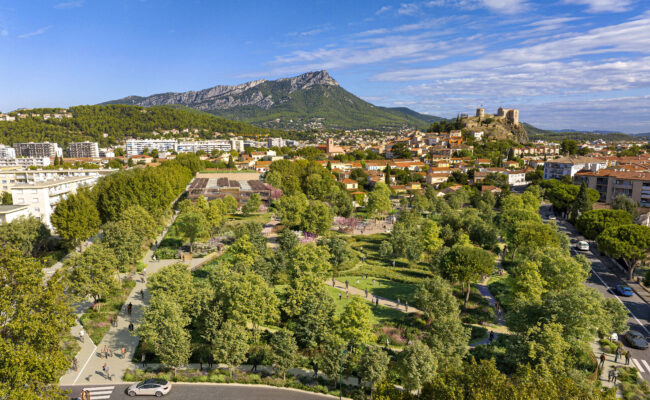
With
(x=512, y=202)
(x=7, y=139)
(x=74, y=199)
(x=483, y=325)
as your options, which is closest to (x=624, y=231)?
(x=512, y=202)

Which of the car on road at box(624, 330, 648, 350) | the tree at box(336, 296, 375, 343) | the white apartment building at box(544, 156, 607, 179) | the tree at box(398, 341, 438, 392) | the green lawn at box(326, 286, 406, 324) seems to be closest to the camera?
the tree at box(398, 341, 438, 392)

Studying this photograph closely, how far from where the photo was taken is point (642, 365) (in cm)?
2331

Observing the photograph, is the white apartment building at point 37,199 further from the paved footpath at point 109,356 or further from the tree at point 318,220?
the tree at point 318,220

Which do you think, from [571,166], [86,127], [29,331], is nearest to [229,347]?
[29,331]

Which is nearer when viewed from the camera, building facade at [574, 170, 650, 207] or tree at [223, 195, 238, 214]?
tree at [223, 195, 238, 214]

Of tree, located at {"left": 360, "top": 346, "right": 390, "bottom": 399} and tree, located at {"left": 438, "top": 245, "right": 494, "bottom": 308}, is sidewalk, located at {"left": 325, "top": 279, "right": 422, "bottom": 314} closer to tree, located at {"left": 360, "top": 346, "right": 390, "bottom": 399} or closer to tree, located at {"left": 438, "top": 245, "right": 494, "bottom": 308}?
tree, located at {"left": 438, "top": 245, "right": 494, "bottom": 308}

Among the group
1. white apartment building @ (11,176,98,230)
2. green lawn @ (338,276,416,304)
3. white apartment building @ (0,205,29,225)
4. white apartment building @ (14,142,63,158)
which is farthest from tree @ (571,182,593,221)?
white apartment building @ (14,142,63,158)

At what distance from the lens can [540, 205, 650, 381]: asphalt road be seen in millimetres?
24000

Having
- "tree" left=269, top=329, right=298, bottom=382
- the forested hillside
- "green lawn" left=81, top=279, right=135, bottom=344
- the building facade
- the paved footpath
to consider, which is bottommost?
the paved footpath

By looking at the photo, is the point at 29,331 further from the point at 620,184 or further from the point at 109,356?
the point at 620,184

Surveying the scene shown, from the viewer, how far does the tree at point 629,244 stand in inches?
1444

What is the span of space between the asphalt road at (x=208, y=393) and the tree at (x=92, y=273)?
25.3ft

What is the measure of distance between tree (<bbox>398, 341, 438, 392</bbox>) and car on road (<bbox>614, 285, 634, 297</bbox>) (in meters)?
27.1

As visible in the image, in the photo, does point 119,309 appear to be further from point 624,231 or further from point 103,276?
point 624,231
